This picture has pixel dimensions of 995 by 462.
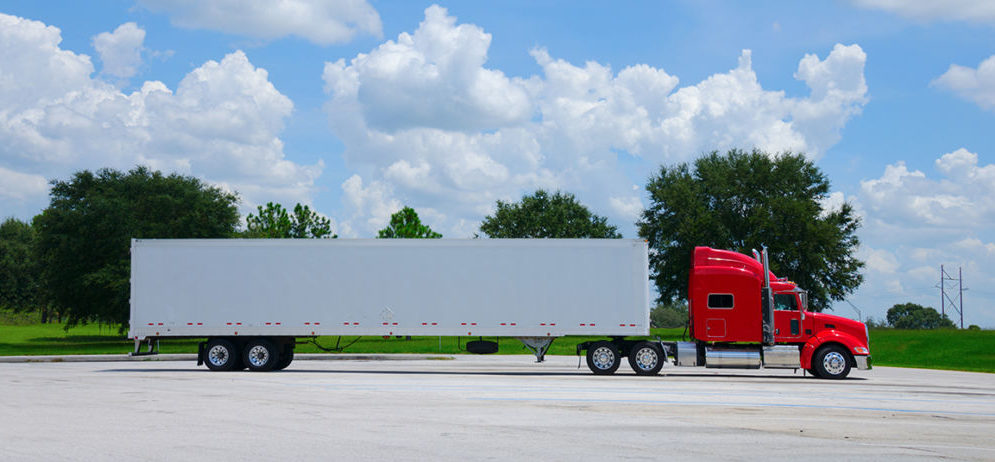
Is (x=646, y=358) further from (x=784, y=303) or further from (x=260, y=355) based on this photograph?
(x=260, y=355)

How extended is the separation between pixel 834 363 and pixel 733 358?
2723 millimetres

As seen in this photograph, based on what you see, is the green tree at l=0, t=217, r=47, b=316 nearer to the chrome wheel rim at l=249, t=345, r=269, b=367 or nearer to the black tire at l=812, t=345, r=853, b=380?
the chrome wheel rim at l=249, t=345, r=269, b=367

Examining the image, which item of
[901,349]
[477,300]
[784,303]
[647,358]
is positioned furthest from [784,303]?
[901,349]

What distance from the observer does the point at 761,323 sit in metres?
22.9

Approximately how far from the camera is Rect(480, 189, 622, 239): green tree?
7619 cm

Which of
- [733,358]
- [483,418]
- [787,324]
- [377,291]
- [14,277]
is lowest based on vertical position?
[483,418]

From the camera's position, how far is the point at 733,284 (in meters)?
22.9

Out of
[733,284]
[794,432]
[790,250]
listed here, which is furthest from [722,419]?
[790,250]

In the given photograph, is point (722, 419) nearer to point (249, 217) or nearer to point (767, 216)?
point (767, 216)

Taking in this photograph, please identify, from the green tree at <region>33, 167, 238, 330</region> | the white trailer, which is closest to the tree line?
the green tree at <region>33, 167, 238, 330</region>

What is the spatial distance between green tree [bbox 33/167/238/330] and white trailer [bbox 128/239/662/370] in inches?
809

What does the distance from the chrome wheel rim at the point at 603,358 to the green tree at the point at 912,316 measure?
122m

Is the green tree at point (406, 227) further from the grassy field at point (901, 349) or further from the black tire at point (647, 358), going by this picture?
the black tire at point (647, 358)

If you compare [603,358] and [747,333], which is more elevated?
[747,333]
